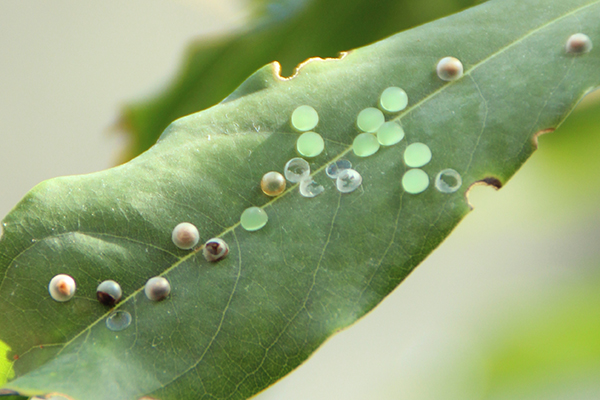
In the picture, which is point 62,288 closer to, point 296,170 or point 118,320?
point 118,320

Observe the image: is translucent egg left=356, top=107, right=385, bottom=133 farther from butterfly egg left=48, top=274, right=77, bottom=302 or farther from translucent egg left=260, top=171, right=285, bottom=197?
butterfly egg left=48, top=274, right=77, bottom=302

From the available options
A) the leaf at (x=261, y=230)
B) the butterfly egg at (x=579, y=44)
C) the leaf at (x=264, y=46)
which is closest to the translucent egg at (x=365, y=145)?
the leaf at (x=261, y=230)

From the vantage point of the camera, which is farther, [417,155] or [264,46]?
[264,46]

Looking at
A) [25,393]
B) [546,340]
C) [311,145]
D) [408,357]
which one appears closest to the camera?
[25,393]

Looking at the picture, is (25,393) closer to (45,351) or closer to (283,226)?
(45,351)

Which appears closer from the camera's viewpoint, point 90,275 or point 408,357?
point 90,275

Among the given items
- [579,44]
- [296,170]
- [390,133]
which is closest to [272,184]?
[296,170]

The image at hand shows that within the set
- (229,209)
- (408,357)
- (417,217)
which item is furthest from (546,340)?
(229,209)
